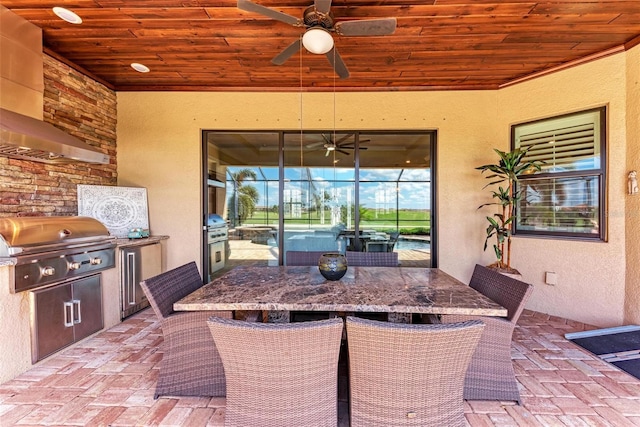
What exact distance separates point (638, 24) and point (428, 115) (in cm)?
199

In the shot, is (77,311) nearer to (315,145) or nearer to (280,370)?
(280,370)

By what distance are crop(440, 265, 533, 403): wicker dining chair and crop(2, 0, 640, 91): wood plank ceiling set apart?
233 cm

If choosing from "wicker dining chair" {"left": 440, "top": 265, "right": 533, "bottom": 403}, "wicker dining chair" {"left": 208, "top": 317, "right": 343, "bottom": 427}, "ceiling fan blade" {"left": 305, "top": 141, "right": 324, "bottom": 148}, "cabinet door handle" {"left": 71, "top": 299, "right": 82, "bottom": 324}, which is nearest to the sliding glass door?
"ceiling fan blade" {"left": 305, "top": 141, "right": 324, "bottom": 148}

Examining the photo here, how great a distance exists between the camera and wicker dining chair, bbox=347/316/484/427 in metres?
1.11

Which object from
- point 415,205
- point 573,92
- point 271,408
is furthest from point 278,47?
point 573,92

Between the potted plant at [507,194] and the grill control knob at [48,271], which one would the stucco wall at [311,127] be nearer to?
the potted plant at [507,194]

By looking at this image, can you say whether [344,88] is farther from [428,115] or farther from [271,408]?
[271,408]

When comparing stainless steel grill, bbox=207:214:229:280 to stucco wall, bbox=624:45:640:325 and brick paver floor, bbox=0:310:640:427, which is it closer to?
brick paver floor, bbox=0:310:640:427

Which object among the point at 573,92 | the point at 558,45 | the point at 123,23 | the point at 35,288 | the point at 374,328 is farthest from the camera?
the point at 573,92

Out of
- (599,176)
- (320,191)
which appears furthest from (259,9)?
(599,176)

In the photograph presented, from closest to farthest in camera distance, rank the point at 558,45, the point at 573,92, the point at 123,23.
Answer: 1. the point at 123,23
2. the point at 558,45
3. the point at 573,92

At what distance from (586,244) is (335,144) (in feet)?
10.6

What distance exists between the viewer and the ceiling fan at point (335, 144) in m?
4.10

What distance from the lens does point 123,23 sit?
2594mm
